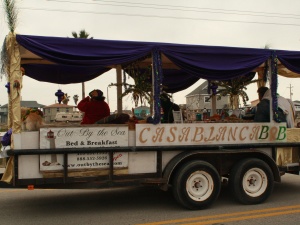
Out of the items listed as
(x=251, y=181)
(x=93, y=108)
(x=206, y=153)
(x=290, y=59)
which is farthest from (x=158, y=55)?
(x=251, y=181)

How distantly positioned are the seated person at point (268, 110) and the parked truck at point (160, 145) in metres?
0.21

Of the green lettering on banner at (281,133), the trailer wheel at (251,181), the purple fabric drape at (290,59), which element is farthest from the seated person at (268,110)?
the trailer wheel at (251,181)

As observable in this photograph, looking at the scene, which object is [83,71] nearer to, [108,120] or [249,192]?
[108,120]

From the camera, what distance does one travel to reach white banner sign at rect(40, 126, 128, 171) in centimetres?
529

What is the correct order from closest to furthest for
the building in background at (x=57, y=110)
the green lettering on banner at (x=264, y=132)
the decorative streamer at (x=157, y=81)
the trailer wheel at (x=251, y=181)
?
the decorative streamer at (x=157, y=81) → the trailer wheel at (x=251, y=181) → the green lettering on banner at (x=264, y=132) → the building in background at (x=57, y=110)

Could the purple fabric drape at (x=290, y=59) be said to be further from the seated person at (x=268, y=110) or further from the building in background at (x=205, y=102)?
the building in background at (x=205, y=102)

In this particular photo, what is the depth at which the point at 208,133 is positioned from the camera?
19.8ft

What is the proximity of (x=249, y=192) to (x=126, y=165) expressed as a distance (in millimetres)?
2252

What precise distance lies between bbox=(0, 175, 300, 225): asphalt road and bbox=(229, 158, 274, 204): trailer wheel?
0.16 meters

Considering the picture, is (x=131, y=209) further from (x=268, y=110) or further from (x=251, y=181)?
(x=268, y=110)

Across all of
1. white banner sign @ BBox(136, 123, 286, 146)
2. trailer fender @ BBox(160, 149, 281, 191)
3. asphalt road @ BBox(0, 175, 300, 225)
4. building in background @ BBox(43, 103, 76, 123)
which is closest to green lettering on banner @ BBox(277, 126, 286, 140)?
white banner sign @ BBox(136, 123, 286, 146)

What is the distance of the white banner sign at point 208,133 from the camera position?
226 inches

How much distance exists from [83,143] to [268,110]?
3.58m

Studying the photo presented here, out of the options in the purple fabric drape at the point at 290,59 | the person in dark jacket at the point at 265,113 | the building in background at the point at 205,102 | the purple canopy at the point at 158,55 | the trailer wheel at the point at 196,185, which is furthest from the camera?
the building in background at the point at 205,102
